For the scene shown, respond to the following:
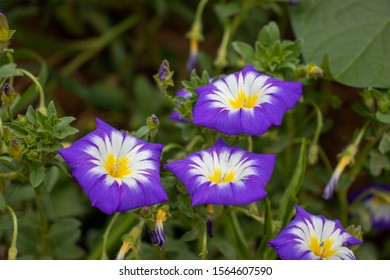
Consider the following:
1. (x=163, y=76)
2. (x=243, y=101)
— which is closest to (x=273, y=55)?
(x=243, y=101)

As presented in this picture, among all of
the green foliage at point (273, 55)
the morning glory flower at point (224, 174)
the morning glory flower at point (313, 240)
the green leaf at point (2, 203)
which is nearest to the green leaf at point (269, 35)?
the green foliage at point (273, 55)

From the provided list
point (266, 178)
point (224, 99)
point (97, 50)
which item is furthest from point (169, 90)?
point (266, 178)

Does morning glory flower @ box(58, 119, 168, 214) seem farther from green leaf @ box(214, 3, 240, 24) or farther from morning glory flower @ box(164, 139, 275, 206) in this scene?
green leaf @ box(214, 3, 240, 24)

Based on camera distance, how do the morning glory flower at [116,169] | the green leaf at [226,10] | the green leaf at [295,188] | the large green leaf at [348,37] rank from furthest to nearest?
the green leaf at [226,10] → the large green leaf at [348,37] → the green leaf at [295,188] → the morning glory flower at [116,169]

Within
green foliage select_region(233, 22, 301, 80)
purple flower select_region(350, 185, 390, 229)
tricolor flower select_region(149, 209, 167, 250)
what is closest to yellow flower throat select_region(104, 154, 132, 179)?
tricolor flower select_region(149, 209, 167, 250)

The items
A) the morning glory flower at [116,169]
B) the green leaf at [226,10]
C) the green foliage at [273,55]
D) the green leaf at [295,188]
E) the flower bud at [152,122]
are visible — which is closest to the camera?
the morning glory flower at [116,169]

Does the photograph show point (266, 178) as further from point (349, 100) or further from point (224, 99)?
point (349, 100)

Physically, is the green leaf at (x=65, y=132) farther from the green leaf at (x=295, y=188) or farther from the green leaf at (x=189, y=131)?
the green leaf at (x=295, y=188)
